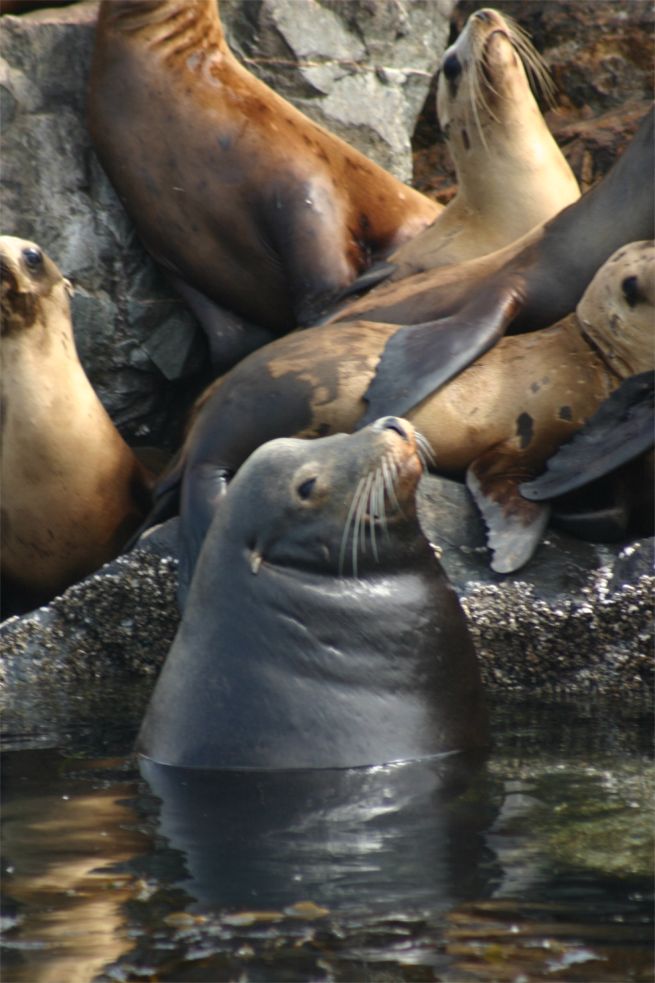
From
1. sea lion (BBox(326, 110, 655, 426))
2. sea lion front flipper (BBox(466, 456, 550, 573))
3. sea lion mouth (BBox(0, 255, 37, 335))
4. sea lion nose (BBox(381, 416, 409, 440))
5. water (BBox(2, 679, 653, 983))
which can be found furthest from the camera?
sea lion mouth (BBox(0, 255, 37, 335))

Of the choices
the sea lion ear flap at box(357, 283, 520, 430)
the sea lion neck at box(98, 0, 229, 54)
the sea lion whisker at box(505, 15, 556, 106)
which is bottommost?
the sea lion ear flap at box(357, 283, 520, 430)

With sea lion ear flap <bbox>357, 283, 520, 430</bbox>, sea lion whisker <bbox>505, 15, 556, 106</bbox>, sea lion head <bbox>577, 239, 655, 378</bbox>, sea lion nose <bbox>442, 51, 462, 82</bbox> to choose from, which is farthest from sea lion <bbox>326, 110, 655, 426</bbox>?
sea lion whisker <bbox>505, 15, 556, 106</bbox>

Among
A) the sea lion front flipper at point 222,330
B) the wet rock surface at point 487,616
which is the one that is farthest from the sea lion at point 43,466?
the sea lion front flipper at point 222,330

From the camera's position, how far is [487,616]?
5.72 meters

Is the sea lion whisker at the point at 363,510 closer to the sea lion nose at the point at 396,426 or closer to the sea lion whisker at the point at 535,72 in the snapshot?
the sea lion nose at the point at 396,426

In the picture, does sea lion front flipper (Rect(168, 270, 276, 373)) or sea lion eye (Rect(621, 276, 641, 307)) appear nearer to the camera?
sea lion eye (Rect(621, 276, 641, 307))

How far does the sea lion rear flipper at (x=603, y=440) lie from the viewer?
5.79 meters

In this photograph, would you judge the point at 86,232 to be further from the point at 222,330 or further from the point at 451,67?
the point at 451,67

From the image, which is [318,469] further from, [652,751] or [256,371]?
[256,371]

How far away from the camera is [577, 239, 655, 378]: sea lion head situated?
6.15 m

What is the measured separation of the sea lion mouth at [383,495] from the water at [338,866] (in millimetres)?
651

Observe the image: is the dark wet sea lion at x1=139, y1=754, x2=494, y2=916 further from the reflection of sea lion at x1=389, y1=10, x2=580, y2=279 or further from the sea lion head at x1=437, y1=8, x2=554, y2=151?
the sea lion head at x1=437, y1=8, x2=554, y2=151

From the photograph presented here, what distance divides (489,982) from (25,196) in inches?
227

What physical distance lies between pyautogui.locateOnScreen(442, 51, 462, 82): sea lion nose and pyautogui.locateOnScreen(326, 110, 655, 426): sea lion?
1.17 m
